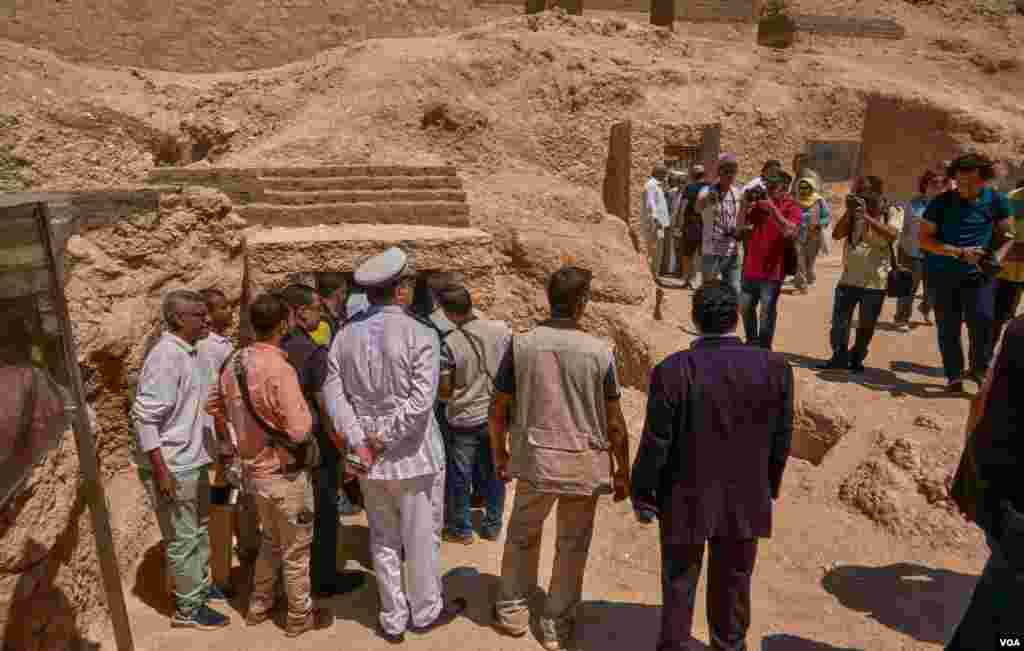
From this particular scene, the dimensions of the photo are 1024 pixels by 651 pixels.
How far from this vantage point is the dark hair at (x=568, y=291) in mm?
3223

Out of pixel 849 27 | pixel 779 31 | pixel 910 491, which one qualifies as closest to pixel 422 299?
pixel 910 491

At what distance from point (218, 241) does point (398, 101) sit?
18.0ft

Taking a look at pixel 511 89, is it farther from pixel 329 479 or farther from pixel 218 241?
pixel 329 479

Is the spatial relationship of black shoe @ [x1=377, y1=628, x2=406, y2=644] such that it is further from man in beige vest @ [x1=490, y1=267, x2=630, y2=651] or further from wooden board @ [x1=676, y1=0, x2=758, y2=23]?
wooden board @ [x1=676, y1=0, x2=758, y2=23]

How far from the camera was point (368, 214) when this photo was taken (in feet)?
22.7

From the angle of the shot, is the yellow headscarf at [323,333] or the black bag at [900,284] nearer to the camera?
the yellow headscarf at [323,333]

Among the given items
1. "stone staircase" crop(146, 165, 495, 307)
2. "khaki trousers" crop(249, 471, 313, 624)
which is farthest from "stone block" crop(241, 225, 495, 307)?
"khaki trousers" crop(249, 471, 313, 624)

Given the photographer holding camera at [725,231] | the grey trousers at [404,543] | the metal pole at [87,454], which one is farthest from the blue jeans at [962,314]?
the metal pole at [87,454]

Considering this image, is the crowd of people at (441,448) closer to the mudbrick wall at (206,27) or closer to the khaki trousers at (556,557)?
the khaki trousers at (556,557)

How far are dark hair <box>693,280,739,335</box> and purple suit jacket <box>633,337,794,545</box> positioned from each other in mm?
51

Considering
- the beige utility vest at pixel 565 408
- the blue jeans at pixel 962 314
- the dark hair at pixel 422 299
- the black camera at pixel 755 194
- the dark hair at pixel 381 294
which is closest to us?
the beige utility vest at pixel 565 408

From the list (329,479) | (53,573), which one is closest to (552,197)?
(329,479)

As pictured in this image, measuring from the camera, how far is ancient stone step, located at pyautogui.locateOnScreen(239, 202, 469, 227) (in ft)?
21.9

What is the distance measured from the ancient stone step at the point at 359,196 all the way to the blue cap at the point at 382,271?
3.64 meters
